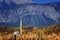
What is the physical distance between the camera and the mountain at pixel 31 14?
8000 millimetres

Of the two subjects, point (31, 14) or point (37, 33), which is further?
point (31, 14)

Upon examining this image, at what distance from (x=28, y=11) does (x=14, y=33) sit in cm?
75

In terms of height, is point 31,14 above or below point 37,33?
above

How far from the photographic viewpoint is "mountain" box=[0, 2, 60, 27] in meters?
8.00

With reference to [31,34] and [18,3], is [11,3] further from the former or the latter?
[31,34]

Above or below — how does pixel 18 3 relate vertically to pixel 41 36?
above

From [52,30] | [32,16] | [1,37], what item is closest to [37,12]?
[32,16]

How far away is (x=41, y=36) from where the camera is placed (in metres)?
7.82

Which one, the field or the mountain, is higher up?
the mountain

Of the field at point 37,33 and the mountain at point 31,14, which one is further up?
the mountain at point 31,14

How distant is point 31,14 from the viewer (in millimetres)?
8023

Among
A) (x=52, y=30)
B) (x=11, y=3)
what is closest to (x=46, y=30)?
(x=52, y=30)

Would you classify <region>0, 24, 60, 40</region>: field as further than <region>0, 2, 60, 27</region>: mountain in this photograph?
No

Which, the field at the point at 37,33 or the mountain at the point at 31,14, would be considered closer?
the field at the point at 37,33
